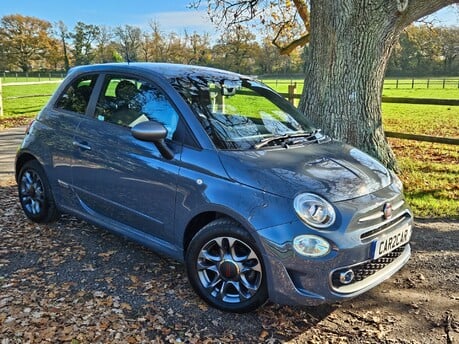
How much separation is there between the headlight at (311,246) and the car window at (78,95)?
8.55 ft

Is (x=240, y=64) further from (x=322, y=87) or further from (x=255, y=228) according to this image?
(x=255, y=228)

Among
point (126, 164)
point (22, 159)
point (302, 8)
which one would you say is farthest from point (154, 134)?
point (302, 8)

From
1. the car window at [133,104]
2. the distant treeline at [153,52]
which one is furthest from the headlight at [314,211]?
the distant treeline at [153,52]

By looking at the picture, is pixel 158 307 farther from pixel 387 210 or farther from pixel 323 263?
pixel 387 210

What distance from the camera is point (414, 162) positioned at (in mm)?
7781

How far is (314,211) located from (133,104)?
76.4 inches

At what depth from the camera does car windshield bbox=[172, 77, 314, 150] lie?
3.30 m

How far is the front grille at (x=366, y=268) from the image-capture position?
271 cm

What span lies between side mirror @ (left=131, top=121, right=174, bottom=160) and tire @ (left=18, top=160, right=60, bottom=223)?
1847 mm

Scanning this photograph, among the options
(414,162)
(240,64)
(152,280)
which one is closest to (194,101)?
(152,280)

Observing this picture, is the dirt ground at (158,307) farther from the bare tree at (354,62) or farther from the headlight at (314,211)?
the bare tree at (354,62)

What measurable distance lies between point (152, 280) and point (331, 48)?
4488mm

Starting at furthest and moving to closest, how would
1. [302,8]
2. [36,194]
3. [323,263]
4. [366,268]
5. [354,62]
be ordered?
1. [302,8]
2. [354,62]
3. [36,194]
4. [366,268]
5. [323,263]

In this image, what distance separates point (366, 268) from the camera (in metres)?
2.86
